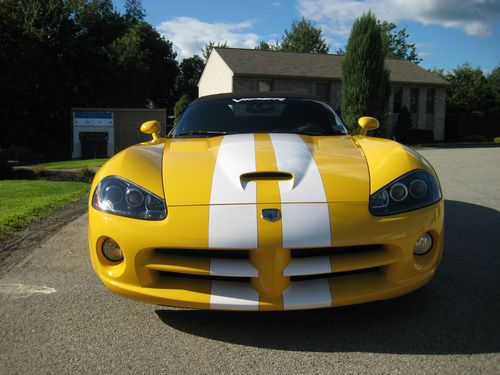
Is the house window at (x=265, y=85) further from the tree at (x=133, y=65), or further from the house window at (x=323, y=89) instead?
the tree at (x=133, y=65)

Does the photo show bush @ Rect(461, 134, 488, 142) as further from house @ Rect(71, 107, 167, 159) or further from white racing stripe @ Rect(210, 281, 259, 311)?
white racing stripe @ Rect(210, 281, 259, 311)

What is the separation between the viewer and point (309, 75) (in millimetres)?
26406

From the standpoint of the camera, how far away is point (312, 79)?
26688 mm

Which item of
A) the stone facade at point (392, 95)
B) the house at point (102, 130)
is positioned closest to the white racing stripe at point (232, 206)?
the house at point (102, 130)

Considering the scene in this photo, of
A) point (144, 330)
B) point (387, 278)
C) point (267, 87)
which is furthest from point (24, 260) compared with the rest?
point (267, 87)

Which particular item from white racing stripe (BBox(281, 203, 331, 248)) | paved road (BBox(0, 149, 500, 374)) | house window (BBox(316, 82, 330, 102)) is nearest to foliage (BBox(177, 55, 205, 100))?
house window (BBox(316, 82, 330, 102))

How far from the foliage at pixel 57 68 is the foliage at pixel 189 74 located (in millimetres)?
19707

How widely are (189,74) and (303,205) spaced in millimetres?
55167

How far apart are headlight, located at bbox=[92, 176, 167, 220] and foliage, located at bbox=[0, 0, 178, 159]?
21661 millimetres

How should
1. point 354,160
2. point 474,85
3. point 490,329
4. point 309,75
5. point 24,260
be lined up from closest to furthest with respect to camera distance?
1. point 490,329
2. point 354,160
3. point 24,260
4. point 309,75
5. point 474,85

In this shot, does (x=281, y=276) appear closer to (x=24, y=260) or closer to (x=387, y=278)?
(x=387, y=278)

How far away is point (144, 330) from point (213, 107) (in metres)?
2.33

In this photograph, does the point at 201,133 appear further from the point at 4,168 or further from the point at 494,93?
the point at 494,93

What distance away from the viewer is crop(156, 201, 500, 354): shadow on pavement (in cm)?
238
